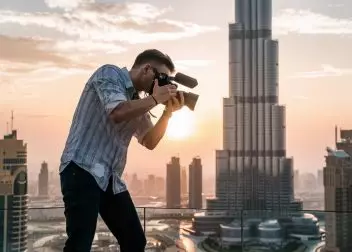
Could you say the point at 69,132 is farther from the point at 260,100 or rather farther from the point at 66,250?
the point at 260,100

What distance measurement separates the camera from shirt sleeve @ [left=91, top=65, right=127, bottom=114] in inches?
54.2

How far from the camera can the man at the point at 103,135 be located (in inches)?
54.7

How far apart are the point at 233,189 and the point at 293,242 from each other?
57.9 m

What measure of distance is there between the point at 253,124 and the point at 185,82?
6498cm

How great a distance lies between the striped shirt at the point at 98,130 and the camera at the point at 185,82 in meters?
0.08

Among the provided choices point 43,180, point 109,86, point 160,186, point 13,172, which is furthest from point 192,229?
point 160,186

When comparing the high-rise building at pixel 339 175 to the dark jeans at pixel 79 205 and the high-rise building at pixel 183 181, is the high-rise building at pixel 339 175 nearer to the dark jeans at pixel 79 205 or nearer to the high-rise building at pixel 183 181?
the high-rise building at pixel 183 181

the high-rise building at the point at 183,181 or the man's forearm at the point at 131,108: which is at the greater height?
the man's forearm at the point at 131,108

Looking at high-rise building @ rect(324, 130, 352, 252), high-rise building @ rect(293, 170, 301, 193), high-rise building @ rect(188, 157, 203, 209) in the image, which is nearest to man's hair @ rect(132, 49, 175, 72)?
high-rise building @ rect(324, 130, 352, 252)

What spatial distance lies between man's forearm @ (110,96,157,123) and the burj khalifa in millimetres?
58464

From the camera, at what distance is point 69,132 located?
1.48 metres

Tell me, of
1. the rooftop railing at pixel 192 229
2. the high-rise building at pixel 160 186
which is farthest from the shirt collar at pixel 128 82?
the high-rise building at pixel 160 186

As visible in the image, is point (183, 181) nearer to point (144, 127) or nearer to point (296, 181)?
point (296, 181)

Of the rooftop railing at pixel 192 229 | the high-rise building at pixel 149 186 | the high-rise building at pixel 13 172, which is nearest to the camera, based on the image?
the rooftop railing at pixel 192 229
